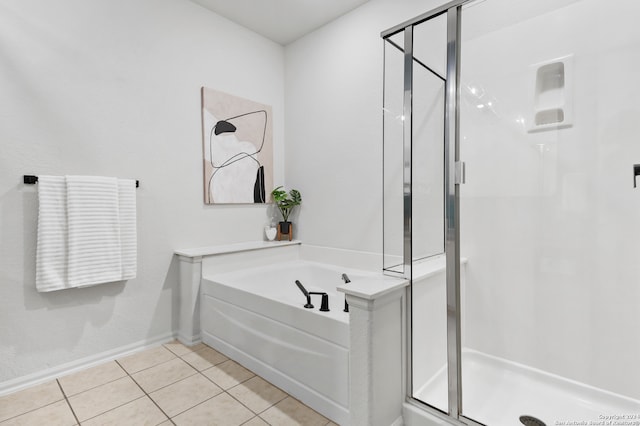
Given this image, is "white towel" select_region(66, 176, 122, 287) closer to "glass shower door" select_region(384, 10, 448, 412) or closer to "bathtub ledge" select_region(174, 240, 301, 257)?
"bathtub ledge" select_region(174, 240, 301, 257)

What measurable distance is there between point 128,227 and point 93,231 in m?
0.22

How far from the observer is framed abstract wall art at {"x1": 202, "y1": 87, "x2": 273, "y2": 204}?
108 inches

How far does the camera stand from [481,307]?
203cm

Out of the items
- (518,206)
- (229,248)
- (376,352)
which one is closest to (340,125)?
(229,248)

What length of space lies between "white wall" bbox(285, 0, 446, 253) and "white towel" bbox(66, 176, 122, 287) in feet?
5.34

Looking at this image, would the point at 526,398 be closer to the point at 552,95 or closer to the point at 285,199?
the point at 552,95

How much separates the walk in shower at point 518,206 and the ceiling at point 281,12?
1323 millimetres

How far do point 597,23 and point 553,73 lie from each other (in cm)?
27

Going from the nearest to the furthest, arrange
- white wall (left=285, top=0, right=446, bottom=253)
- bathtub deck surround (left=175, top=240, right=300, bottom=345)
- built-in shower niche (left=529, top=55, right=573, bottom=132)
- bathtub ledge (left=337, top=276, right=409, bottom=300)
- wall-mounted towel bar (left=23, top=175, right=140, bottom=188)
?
bathtub ledge (left=337, top=276, right=409, bottom=300), built-in shower niche (left=529, top=55, right=573, bottom=132), wall-mounted towel bar (left=23, top=175, right=140, bottom=188), bathtub deck surround (left=175, top=240, right=300, bottom=345), white wall (left=285, top=0, right=446, bottom=253)

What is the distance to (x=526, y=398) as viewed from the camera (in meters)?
1.66

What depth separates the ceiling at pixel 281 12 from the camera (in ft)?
8.74

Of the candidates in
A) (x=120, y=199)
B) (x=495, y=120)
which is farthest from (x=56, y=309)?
(x=495, y=120)

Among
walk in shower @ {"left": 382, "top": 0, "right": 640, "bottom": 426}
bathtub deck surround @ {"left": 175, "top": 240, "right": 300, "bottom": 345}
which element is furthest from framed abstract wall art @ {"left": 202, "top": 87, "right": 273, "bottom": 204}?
walk in shower @ {"left": 382, "top": 0, "right": 640, "bottom": 426}

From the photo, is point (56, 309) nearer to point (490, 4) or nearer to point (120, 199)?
point (120, 199)
